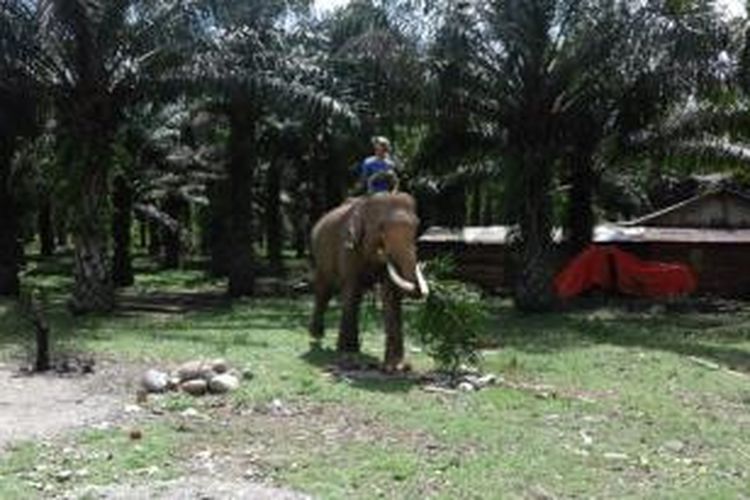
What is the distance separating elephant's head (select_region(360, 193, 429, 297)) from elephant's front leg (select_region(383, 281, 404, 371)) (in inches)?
10.2

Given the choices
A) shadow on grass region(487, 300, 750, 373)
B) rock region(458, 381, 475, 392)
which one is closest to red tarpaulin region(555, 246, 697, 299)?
shadow on grass region(487, 300, 750, 373)

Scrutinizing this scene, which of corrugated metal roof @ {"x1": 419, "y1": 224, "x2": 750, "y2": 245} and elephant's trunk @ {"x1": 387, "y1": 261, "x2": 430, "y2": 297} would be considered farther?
corrugated metal roof @ {"x1": 419, "y1": 224, "x2": 750, "y2": 245}

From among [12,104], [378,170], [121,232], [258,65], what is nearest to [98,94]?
[12,104]

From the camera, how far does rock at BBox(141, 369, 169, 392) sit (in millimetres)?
11625

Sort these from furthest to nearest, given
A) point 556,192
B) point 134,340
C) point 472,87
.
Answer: point 556,192 → point 472,87 → point 134,340

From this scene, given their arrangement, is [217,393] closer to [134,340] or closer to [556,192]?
[134,340]

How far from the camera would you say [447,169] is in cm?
2545

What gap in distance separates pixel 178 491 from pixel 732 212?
2700cm

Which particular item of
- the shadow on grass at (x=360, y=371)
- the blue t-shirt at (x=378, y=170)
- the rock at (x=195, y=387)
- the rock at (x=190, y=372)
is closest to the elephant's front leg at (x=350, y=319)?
the shadow on grass at (x=360, y=371)

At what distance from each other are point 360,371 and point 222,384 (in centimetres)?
204

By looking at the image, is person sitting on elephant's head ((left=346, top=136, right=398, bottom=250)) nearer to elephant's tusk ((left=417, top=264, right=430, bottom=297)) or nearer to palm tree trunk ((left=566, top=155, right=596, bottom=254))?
elephant's tusk ((left=417, top=264, right=430, bottom=297))

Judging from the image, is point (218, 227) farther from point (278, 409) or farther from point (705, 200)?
point (278, 409)

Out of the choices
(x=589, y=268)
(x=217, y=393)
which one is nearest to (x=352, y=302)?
(x=217, y=393)

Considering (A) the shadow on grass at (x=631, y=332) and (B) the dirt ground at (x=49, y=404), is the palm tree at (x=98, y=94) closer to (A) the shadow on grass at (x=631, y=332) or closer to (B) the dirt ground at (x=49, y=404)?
(A) the shadow on grass at (x=631, y=332)
